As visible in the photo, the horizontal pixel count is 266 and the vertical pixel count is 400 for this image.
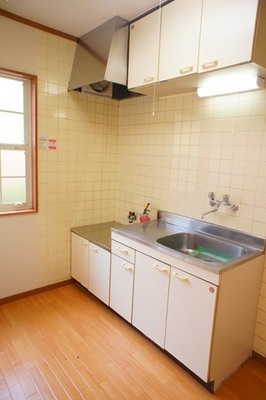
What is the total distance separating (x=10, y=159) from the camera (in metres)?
2.34

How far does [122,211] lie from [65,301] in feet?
3.64

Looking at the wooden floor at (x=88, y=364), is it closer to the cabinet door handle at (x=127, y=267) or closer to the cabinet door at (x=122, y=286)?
the cabinet door at (x=122, y=286)

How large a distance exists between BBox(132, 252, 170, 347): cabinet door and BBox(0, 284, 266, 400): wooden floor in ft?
0.53

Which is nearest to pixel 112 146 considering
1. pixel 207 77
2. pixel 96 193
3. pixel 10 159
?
pixel 96 193

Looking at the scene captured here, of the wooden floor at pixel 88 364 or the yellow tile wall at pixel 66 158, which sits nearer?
the wooden floor at pixel 88 364

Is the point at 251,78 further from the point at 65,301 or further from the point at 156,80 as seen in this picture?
the point at 65,301

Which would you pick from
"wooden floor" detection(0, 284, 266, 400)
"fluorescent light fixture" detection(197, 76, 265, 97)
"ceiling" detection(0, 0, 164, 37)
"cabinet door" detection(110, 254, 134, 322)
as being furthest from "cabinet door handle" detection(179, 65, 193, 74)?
"wooden floor" detection(0, 284, 266, 400)

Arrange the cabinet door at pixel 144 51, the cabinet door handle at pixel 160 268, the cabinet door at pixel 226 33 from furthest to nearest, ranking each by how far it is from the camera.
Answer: the cabinet door at pixel 144 51 < the cabinet door handle at pixel 160 268 < the cabinet door at pixel 226 33

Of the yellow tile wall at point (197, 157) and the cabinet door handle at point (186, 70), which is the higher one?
the cabinet door handle at point (186, 70)

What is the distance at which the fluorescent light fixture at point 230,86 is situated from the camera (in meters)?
1.65

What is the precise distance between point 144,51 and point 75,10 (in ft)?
2.02

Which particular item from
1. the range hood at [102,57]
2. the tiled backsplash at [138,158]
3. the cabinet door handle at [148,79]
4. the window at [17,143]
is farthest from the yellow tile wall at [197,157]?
the window at [17,143]

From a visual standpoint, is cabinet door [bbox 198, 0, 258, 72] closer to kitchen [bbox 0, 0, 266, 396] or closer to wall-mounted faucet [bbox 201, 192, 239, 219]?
kitchen [bbox 0, 0, 266, 396]

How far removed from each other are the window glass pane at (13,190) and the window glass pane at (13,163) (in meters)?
0.06
